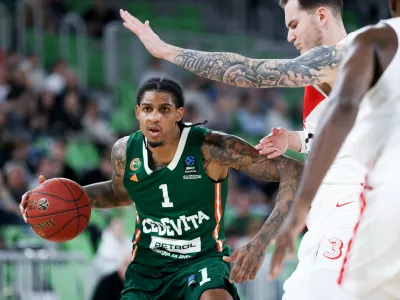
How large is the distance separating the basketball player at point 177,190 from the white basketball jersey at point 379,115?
6.32 ft

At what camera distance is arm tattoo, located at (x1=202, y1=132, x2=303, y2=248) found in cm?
547

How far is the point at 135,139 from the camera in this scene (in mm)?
6047

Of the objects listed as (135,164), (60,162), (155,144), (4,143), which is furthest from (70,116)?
(155,144)

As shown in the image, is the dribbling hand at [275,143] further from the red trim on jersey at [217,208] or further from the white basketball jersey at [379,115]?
the white basketball jersey at [379,115]

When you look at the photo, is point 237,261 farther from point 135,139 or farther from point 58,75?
point 58,75

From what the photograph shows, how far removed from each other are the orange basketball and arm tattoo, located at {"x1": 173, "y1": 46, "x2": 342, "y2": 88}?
4.81 feet

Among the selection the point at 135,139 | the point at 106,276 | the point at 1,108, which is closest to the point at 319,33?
the point at 135,139

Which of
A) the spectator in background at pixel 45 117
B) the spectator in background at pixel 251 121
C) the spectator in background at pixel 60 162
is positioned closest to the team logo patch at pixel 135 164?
the spectator in background at pixel 60 162

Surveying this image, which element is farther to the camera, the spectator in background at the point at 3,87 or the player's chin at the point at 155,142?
the spectator in background at the point at 3,87

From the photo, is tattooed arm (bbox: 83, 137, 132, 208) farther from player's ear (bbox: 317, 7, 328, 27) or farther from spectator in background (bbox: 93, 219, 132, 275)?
spectator in background (bbox: 93, 219, 132, 275)

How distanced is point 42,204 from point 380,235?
9.67ft

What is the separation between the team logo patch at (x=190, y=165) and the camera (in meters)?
5.77

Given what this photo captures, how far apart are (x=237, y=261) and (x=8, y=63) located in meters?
9.32

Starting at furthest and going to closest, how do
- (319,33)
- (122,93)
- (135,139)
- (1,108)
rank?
(122,93) < (1,108) < (135,139) < (319,33)
